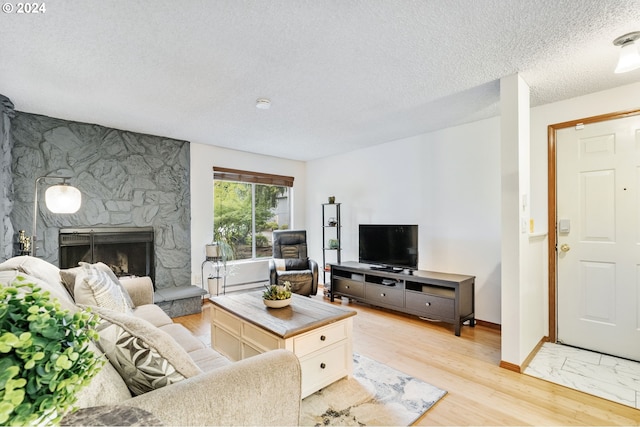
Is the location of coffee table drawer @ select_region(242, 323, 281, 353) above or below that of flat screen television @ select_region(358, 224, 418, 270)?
below

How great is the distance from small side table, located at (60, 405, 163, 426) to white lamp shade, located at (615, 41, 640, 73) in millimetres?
3044

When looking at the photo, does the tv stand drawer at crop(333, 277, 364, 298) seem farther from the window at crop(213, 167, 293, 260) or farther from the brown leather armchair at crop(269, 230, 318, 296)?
the window at crop(213, 167, 293, 260)

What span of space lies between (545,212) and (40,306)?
3.71 meters

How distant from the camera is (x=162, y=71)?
2.28m

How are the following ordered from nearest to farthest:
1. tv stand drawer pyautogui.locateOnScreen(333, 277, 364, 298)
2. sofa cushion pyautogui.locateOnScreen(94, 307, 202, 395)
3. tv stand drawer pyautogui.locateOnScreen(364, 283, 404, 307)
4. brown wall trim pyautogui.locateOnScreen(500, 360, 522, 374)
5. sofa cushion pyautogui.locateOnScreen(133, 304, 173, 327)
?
sofa cushion pyautogui.locateOnScreen(94, 307, 202, 395), sofa cushion pyautogui.locateOnScreen(133, 304, 173, 327), brown wall trim pyautogui.locateOnScreen(500, 360, 522, 374), tv stand drawer pyautogui.locateOnScreen(364, 283, 404, 307), tv stand drawer pyautogui.locateOnScreen(333, 277, 364, 298)

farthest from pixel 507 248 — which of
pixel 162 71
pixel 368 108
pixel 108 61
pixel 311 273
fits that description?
pixel 108 61

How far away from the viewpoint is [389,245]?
3.94m

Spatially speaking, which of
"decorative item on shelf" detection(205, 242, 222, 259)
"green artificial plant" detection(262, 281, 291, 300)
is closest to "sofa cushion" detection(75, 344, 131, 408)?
"green artificial plant" detection(262, 281, 291, 300)

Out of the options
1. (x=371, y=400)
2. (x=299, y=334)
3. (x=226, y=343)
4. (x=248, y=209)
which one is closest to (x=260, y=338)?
(x=299, y=334)

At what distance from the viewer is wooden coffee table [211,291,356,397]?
1.95m

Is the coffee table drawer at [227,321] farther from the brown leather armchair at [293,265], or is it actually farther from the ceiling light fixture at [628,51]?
the ceiling light fixture at [628,51]

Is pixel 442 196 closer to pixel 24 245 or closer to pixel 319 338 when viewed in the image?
pixel 319 338

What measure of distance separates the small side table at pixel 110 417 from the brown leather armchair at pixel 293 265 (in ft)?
11.4

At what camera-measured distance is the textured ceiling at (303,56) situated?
1.65 metres
